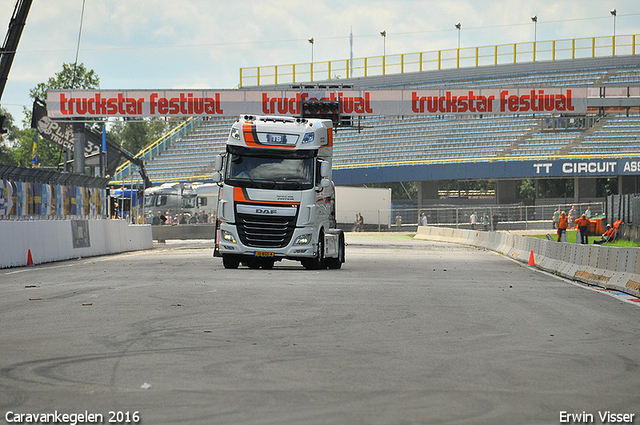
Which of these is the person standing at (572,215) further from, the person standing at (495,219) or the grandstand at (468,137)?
the person standing at (495,219)

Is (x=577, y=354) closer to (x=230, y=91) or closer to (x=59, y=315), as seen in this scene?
(x=59, y=315)

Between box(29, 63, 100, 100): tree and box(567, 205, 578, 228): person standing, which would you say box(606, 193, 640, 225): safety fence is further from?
box(29, 63, 100, 100): tree

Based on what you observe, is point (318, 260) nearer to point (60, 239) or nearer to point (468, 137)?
point (60, 239)

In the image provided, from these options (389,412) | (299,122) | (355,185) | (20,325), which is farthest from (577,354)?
(355,185)

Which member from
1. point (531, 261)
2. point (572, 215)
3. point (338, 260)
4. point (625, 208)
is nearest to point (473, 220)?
point (572, 215)

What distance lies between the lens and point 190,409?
5090mm

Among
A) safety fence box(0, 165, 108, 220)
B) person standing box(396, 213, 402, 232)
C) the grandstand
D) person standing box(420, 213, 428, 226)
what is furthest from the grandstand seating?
safety fence box(0, 165, 108, 220)

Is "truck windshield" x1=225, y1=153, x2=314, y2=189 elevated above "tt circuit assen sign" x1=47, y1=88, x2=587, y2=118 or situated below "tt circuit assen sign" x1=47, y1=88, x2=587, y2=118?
below

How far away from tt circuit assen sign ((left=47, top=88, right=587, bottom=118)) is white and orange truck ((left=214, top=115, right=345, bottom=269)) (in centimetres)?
2032

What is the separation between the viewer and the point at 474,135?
6284 centimetres

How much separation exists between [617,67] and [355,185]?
71.8 feet

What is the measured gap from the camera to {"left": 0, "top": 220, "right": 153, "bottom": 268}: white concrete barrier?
792 inches

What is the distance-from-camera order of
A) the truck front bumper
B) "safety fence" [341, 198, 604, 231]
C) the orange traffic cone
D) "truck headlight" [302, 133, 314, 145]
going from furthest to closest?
"safety fence" [341, 198, 604, 231] < the orange traffic cone < "truck headlight" [302, 133, 314, 145] < the truck front bumper

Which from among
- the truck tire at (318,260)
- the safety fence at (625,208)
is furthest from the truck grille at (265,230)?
the safety fence at (625,208)
